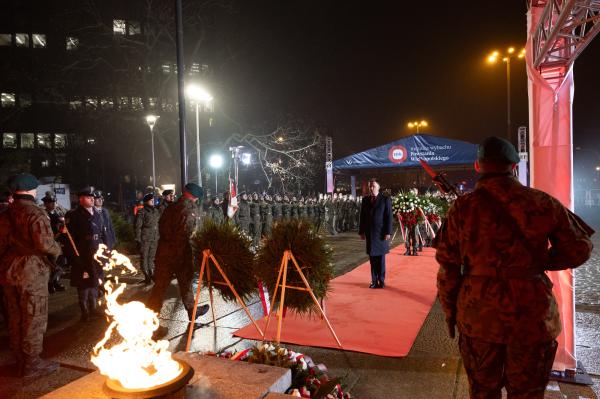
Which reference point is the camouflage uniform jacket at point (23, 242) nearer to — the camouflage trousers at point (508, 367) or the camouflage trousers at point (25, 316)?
the camouflage trousers at point (25, 316)

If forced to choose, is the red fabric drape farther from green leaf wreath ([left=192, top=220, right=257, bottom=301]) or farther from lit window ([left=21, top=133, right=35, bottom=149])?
lit window ([left=21, top=133, right=35, bottom=149])

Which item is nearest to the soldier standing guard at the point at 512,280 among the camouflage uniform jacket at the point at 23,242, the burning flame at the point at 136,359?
the burning flame at the point at 136,359

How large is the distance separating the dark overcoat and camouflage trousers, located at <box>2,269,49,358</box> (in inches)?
207

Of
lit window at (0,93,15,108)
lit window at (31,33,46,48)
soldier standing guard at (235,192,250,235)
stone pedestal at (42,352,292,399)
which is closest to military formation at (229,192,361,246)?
soldier standing guard at (235,192,250,235)

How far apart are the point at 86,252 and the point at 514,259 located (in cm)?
630

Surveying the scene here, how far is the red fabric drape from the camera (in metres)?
4.18

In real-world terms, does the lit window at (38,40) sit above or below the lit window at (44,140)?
above

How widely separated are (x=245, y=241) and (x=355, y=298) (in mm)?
2893

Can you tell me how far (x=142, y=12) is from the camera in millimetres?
21625

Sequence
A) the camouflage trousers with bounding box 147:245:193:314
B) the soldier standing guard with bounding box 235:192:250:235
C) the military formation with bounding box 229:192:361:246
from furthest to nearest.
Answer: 1. the military formation with bounding box 229:192:361:246
2. the soldier standing guard with bounding box 235:192:250:235
3. the camouflage trousers with bounding box 147:245:193:314

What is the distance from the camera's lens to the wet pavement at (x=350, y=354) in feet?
13.3

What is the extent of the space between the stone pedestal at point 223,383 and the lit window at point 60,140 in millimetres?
42834

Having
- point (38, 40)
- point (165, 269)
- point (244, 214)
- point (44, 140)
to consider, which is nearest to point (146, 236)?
point (165, 269)

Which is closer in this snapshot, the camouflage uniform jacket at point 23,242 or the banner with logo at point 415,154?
the camouflage uniform jacket at point 23,242
